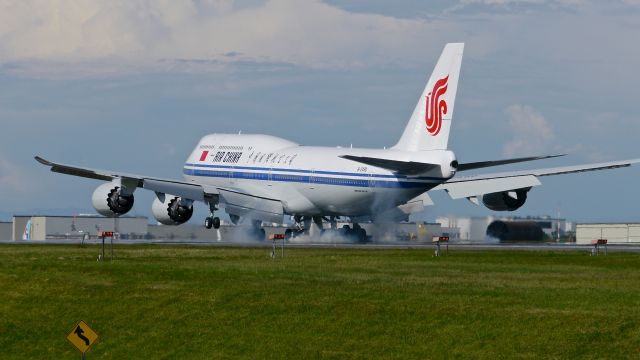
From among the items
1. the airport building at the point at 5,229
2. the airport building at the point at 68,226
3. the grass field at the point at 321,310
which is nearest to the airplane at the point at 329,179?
the airport building at the point at 68,226

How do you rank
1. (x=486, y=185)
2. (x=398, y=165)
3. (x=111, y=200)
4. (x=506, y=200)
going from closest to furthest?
(x=398, y=165)
(x=111, y=200)
(x=486, y=185)
(x=506, y=200)

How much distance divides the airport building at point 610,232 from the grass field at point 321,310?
149ft

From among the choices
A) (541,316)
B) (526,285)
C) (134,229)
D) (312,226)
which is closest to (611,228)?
(312,226)

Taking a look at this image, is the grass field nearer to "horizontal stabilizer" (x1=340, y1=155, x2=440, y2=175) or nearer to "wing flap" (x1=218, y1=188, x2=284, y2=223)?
"horizontal stabilizer" (x1=340, y1=155, x2=440, y2=175)

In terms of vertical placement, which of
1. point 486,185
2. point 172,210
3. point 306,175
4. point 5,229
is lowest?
point 5,229

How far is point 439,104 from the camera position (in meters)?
75.3

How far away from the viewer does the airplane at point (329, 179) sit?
7506 centimetres

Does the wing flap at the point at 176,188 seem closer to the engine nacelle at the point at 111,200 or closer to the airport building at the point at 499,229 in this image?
the engine nacelle at the point at 111,200

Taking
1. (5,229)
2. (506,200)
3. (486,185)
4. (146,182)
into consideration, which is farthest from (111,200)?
(5,229)

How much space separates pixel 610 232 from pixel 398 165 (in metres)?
32.5

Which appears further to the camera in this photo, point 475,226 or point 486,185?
point 475,226

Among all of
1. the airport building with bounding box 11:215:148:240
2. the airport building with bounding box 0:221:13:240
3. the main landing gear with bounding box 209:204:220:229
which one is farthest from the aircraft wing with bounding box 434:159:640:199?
the airport building with bounding box 0:221:13:240

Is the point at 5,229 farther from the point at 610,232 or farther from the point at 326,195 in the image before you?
the point at 610,232

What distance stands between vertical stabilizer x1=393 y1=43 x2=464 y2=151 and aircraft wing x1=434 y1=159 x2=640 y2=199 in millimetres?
8302
